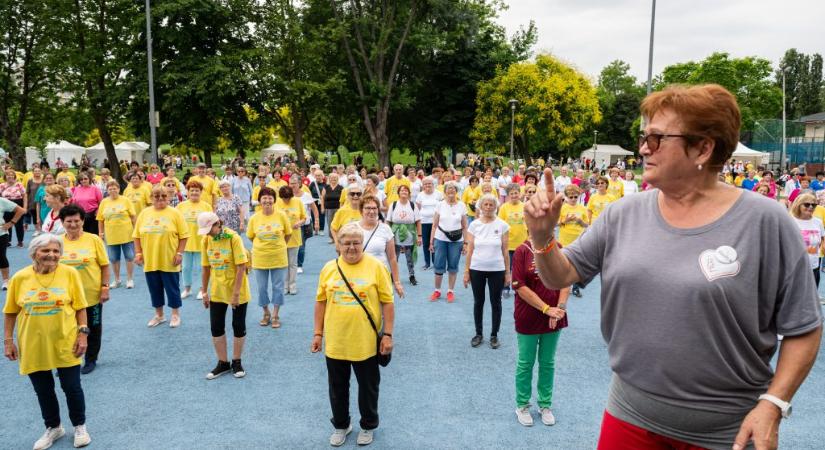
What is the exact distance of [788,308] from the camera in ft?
5.83

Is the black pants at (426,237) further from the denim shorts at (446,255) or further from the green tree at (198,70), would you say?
the green tree at (198,70)

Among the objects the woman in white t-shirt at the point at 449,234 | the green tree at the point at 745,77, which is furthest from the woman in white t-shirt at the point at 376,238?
the green tree at the point at 745,77

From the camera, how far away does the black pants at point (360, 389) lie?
4.35 m

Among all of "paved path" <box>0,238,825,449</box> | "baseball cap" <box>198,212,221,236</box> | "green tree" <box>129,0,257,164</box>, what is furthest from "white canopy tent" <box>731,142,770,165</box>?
"baseball cap" <box>198,212,221,236</box>

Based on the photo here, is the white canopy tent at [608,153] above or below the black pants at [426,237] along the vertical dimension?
above

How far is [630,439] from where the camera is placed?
6.64 feet

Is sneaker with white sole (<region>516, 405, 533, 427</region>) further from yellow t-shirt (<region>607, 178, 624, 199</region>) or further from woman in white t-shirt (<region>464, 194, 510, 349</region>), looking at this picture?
yellow t-shirt (<region>607, 178, 624, 199</region>)

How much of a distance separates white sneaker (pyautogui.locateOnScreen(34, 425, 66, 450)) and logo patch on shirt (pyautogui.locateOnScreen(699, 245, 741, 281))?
499 cm

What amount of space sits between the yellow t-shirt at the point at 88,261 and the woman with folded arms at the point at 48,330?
126cm

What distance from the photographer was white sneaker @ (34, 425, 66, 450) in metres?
4.42

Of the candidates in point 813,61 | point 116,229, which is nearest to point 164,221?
point 116,229

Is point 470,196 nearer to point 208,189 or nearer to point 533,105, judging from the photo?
point 208,189

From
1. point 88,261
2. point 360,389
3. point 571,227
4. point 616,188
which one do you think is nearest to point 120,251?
point 88,261

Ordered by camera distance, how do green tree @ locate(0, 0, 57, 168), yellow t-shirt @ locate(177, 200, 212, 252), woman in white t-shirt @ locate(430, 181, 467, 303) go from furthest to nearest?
green tree @ locate(0, 0, 57, 168)
woman in white t-shirt @ locate(430, 181, 467, 303)
yellow t-shirt @ locate(177, 200, 212, 252)
